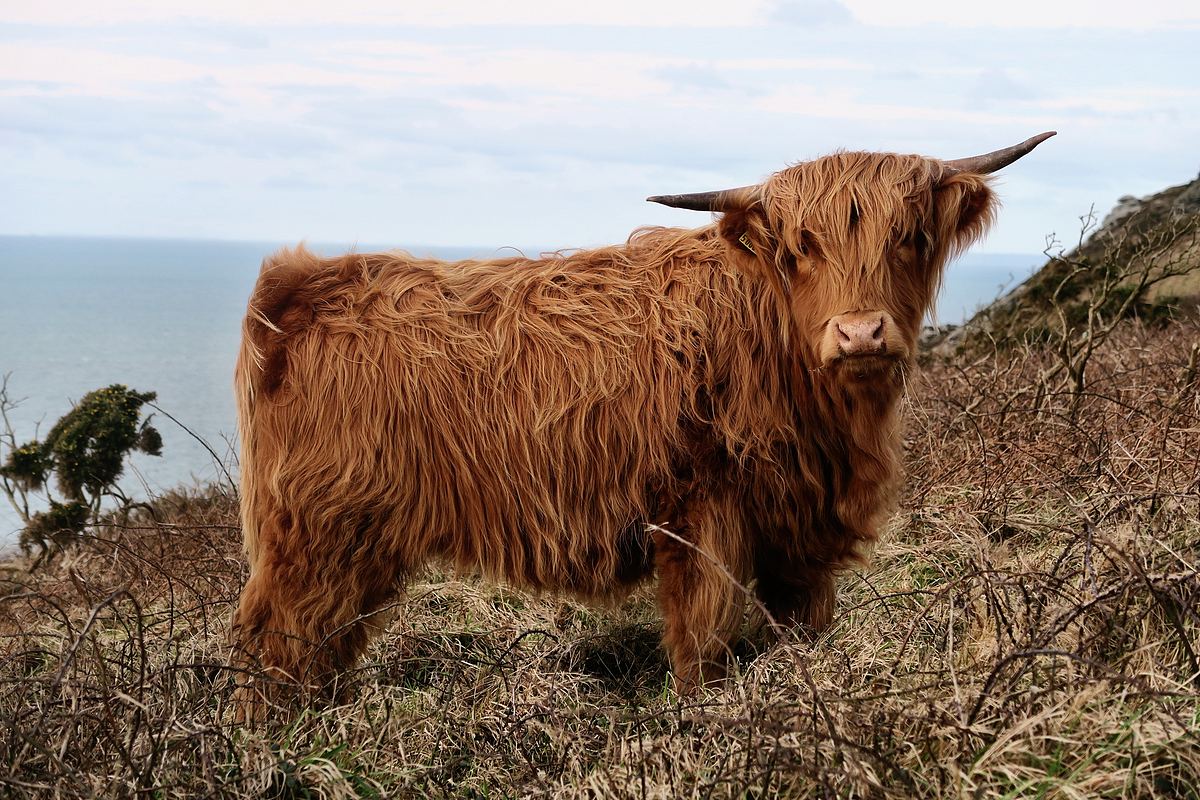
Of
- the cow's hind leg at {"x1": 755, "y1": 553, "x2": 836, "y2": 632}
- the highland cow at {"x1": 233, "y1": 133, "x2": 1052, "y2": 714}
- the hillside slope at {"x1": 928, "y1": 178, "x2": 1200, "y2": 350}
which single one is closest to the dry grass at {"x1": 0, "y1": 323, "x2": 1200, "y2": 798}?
the cow's hind leg at {"x1": 755, "y1": 553, "x2": 836, "y2": 632}

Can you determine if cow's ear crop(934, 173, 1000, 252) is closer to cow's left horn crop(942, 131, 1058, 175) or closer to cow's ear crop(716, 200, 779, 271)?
cow's left horn crop(942, 131, 1058, 175)

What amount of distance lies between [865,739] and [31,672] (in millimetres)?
2218

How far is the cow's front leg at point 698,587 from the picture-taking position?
2664 millimetres

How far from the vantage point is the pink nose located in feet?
7.80

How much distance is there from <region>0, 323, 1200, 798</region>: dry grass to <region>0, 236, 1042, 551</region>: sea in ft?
2.63

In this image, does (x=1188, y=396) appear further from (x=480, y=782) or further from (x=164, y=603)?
(x=164, y=603)

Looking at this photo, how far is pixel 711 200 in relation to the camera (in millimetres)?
2658

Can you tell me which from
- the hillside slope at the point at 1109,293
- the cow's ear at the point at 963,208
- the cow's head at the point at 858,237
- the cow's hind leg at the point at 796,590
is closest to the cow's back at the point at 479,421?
the cow's head at the point at 858,237

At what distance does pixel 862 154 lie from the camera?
2664mm

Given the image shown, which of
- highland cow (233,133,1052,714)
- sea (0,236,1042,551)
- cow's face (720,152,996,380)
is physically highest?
cow's face (720,152,996,380)

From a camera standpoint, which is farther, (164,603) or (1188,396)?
(164,603)

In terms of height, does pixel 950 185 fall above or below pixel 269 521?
above

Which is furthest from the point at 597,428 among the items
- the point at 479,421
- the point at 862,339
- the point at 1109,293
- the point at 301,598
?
the point at 1109,293

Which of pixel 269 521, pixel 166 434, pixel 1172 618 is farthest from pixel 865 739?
pixel 166 434
